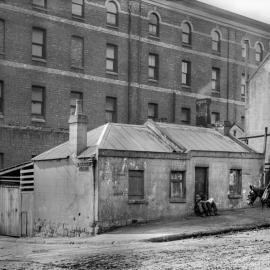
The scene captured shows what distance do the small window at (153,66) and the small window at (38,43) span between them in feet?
28.0

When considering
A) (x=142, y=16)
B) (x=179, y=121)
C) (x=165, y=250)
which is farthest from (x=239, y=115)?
(x=165, y=250)

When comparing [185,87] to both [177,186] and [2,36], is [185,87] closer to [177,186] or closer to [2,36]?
[2,36]

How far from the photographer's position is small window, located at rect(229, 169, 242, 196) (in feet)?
96.4

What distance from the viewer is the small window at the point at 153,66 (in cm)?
4097

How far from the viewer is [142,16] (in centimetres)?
4041

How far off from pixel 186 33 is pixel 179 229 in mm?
23961

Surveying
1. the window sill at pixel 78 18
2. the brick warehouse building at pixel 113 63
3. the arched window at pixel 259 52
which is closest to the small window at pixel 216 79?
the brick warehouse building at pixel 113 63

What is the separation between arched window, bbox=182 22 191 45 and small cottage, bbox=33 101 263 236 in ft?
48.5

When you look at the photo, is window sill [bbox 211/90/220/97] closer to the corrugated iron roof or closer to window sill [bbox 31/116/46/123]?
the corrugated iron roof

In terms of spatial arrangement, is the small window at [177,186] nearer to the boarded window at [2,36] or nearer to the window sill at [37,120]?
the window sill at [37,120]

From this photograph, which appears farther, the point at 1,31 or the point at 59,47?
the point at 59,47

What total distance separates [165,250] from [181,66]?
2730cm

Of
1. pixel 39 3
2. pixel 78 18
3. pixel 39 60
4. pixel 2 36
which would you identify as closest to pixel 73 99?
pixel 39 60

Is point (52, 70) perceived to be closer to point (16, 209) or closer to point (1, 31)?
point (1, 31)
